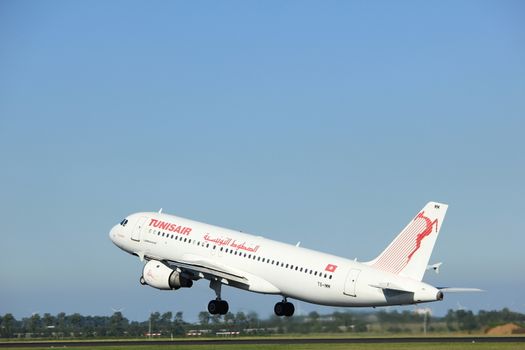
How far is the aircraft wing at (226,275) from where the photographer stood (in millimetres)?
81688

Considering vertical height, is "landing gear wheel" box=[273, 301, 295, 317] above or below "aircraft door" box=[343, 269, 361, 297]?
below

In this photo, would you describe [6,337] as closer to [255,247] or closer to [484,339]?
[255,247]

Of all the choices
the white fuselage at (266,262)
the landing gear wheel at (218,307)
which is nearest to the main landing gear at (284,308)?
the white fuselage at (266,262)

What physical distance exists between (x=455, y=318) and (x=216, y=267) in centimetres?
1736

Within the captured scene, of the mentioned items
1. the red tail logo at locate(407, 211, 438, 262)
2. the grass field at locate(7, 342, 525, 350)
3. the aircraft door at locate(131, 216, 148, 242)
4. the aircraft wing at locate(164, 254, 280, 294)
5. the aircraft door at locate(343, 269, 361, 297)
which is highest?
the aircraft door at locate(131, 216, 148, 242)

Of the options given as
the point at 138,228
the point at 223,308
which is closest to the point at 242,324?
the point at 223,308

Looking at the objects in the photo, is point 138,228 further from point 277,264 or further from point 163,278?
point 277,264

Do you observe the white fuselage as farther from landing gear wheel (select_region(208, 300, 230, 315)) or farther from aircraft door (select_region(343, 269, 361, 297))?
landing gear wheel (select_region(208, 300, 230, 315))

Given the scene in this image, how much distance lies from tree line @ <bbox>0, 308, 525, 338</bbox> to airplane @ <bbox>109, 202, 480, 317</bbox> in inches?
81.7

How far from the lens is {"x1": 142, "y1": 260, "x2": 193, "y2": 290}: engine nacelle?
84375 mm

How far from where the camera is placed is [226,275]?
8250cm

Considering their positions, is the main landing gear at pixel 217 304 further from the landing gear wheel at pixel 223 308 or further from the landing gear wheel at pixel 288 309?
the landing gear wheel at pixel 288 309

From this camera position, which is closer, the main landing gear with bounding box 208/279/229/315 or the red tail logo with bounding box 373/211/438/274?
the red tail logo with bounding box 373/211/438/274

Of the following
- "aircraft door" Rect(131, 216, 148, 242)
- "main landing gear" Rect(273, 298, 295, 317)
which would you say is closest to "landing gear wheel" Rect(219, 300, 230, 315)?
"main landing gear" Rect(273, 298, 295, 317)
